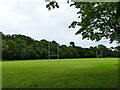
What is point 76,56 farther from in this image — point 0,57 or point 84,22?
point 84,22

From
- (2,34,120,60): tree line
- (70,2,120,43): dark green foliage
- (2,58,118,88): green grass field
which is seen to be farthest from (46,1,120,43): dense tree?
(2,34,120,60): tree line

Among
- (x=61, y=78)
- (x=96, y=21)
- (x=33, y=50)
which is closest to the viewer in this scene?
(x=61, y=78)

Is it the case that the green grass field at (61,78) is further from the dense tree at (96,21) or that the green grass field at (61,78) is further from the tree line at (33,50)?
the tree line at (33,50)

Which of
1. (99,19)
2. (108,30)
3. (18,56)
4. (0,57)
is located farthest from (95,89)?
(18,56)

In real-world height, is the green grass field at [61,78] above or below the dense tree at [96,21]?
below

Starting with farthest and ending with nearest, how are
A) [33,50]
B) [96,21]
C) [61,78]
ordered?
[33,50]
[96,21]
[61,78]

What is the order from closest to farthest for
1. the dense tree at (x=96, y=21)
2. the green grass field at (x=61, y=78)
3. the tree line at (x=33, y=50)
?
the green grass field at (x=61, y=78)
the dense tree at (x=96, y=21)
the tree line at (x=33, y=50)

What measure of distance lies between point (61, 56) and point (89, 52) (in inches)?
908

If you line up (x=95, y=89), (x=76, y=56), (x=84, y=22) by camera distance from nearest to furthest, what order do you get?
(x=95, y=89) → (x=84, y=22) → (x=76, y=56)

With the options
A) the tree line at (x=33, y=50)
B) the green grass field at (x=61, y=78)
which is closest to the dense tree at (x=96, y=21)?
the green grass field at (x=61, y=78)

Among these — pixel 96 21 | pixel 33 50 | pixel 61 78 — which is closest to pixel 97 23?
pixel 96 21

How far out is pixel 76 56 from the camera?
97.4 meters

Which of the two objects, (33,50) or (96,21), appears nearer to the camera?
(96,21)

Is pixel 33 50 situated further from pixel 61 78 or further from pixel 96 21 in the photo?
pixel 61 78
